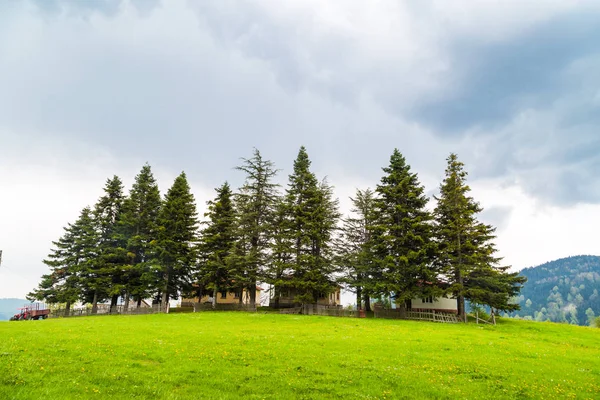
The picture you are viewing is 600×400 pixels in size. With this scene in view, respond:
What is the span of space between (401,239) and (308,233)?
1079 centimetres

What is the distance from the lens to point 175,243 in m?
44.2

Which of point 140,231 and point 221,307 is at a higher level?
point 140,231

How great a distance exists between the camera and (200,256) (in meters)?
45.7

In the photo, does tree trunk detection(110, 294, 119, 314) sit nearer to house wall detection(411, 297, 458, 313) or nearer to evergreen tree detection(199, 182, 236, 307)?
evergreen tree detection(199, 182, 236, 307)

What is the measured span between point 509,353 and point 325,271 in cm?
2500

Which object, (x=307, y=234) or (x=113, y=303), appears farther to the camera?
(x=113, y=303)

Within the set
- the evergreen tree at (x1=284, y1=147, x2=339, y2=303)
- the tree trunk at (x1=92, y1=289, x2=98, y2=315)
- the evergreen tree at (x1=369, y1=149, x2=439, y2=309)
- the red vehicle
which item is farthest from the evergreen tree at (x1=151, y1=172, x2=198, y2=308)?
the evergreen tree at (x1=369, y1=149, x2=439, y2=309)

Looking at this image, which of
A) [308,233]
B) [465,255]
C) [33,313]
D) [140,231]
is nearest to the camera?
[465,255]

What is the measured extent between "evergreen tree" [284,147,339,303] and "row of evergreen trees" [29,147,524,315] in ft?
0.46

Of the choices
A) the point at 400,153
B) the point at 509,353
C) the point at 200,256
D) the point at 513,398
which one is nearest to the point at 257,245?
the point at 200,256

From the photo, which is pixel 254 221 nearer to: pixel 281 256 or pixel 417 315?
pixel 281 256

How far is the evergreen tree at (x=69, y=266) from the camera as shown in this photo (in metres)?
44.5

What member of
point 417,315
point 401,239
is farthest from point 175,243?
point 417,315

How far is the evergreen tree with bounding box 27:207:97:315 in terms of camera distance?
44500 millimetres
